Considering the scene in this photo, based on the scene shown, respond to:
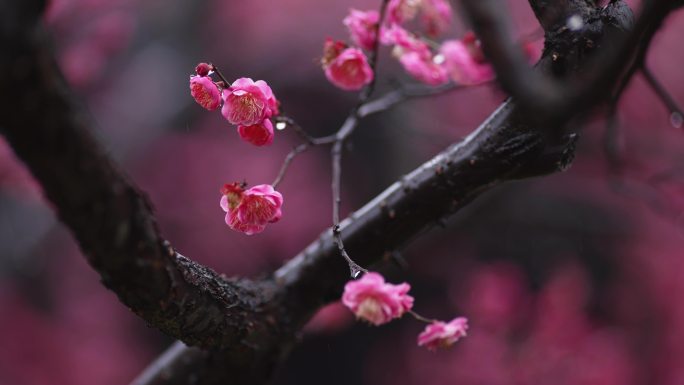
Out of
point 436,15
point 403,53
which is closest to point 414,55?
point 403,53

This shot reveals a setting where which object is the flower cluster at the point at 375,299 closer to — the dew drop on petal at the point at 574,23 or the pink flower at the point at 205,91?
the pink flower at the point at 205,91

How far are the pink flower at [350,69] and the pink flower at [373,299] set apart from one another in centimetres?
47

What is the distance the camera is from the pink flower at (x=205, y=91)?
1125 mm

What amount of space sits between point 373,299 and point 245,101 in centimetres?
42

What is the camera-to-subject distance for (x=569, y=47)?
102 centimetres

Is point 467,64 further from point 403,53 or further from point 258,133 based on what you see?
point 258,133

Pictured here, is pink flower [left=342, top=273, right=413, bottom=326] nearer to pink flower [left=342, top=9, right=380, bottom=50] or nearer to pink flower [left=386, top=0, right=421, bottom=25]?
pink flower [left=342, top=9, right=380, bottom=50]

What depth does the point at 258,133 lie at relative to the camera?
120 cm

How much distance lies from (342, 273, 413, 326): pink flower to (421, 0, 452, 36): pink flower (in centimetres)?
84

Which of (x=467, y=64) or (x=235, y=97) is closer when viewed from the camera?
(x=235, y=97)

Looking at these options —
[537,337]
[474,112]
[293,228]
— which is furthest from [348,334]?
[474,112]

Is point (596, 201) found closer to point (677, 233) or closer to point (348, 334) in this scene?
point (677, 233)

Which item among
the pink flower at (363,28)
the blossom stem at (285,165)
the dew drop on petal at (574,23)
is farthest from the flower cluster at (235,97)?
the dew drop on petal at (574,23)

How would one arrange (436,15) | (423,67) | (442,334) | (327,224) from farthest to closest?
(327,224) < (436,15) < (423,67) < (442,334)
